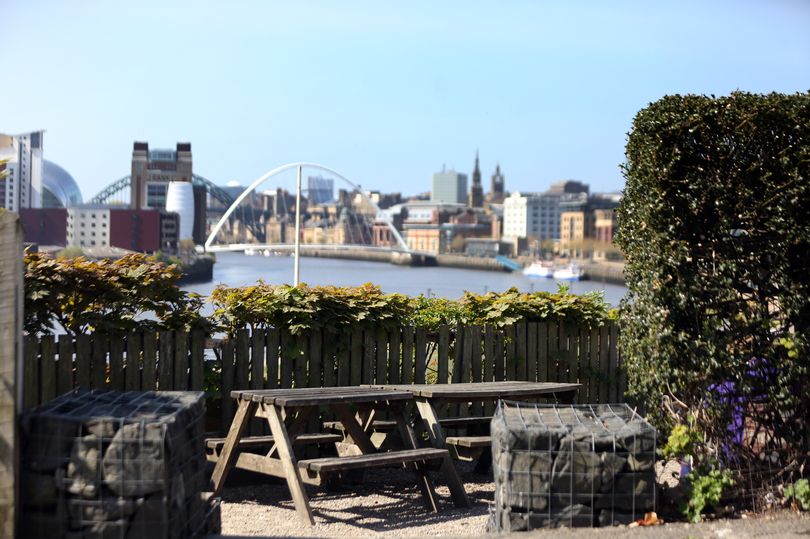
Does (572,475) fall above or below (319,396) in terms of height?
below

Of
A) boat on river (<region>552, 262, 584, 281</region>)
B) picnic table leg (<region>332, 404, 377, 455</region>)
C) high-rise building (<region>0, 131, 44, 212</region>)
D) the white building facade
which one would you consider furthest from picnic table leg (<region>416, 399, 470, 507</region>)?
the white building facade

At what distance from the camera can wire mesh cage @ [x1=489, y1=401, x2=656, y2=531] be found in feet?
17.5

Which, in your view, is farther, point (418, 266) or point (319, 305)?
point (418, 266)

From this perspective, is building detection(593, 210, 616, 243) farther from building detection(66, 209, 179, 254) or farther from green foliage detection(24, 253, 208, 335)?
green foliage detection(24, 253, 208, 335)

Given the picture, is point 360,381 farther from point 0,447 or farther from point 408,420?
point 0,447

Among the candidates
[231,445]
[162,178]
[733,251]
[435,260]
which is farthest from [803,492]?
[162,178]

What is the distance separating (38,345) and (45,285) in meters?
0.39

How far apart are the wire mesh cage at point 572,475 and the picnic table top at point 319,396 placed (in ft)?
4.70

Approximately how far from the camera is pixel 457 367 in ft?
28.0

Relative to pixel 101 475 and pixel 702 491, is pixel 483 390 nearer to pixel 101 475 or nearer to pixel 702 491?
pixel 702 491

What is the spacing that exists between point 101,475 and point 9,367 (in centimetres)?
64

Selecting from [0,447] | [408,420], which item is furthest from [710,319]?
[0,447]

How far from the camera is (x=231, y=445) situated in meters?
6.75

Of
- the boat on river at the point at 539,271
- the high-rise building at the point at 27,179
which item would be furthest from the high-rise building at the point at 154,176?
the boat on river at the point at 539,271
